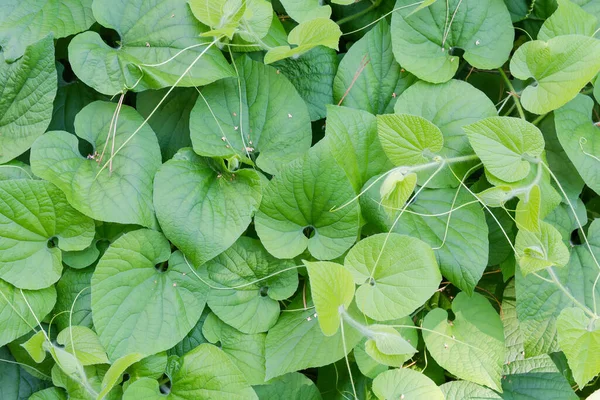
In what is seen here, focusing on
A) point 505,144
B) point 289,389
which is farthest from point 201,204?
point 505,144

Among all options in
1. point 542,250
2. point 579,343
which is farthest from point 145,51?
point 579,343

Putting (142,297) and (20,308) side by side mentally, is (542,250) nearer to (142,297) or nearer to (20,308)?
(142,297)

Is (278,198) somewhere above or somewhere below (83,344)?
above

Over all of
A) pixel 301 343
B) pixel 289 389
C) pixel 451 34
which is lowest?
pixel 289 389

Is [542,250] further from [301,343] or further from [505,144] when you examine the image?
[301,343]

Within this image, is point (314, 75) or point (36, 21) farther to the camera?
point (314, 75)

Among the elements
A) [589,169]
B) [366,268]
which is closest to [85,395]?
[366,268]
